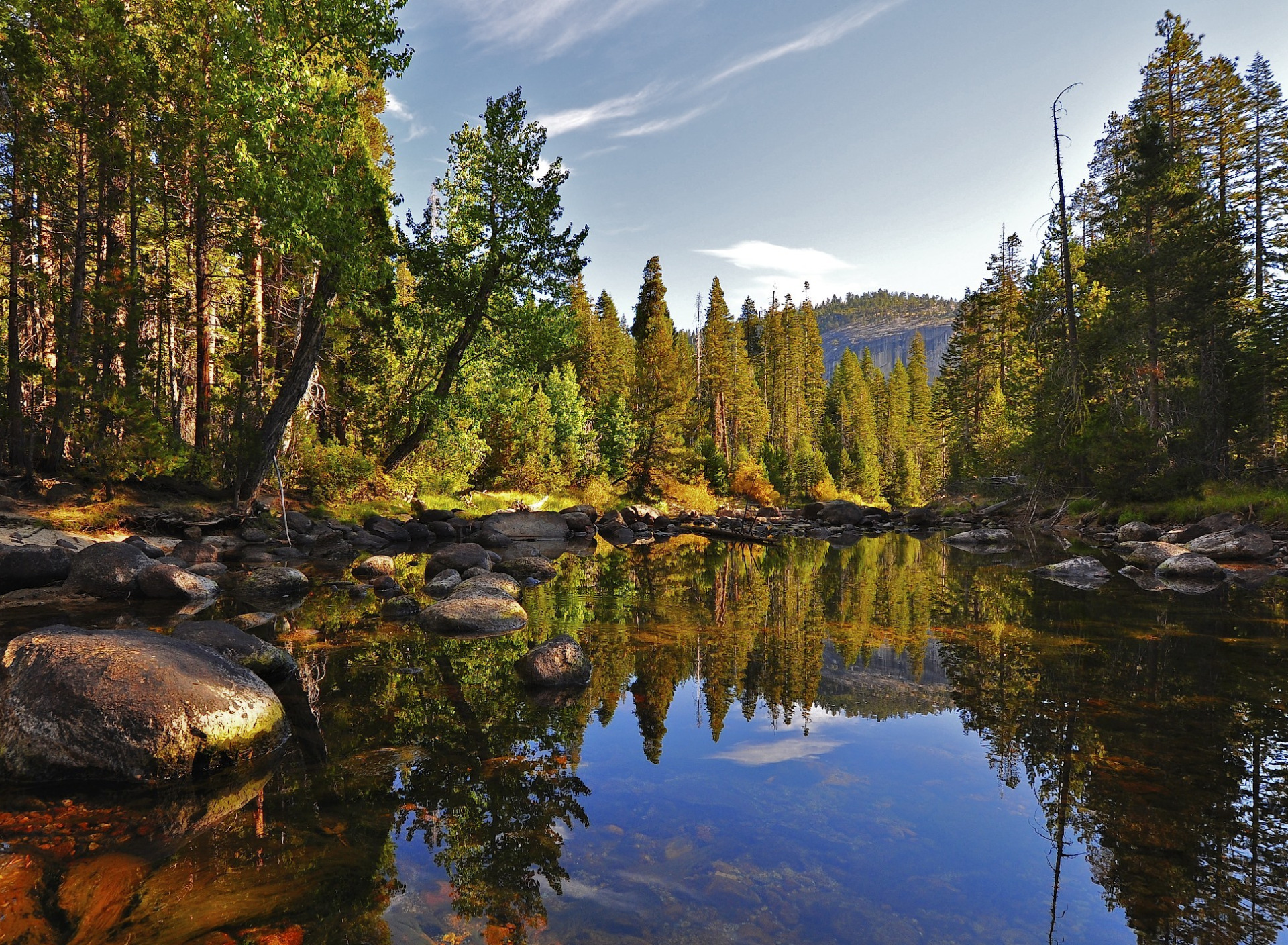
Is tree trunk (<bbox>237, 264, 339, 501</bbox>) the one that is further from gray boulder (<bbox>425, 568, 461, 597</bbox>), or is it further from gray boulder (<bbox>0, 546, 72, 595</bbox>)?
gray boulder (<bbox>425, 568, 461, 597</bbox>)

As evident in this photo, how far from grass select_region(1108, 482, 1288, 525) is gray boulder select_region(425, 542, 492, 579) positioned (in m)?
22.3

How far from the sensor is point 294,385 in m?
16.7

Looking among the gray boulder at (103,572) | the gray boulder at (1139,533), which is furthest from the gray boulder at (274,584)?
the gray boulder at (1139,533)

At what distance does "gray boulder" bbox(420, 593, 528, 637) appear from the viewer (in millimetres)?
9219

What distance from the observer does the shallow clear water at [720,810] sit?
10.3 ft

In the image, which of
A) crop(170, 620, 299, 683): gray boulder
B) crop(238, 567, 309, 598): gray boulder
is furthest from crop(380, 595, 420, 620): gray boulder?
crop(170, 620, 299, 683): gray boulder

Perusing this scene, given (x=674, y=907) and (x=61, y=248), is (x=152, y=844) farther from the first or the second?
(x=61, y=248)

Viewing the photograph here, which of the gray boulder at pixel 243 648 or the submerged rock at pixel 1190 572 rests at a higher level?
the gray boulder at pixel 243 648

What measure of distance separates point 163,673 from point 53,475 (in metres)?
16.0

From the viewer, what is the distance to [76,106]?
1505 cm

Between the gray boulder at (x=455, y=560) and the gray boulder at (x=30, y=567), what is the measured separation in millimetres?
6315

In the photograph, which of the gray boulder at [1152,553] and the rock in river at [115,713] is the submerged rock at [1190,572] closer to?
the gray boulder at [1152,553]

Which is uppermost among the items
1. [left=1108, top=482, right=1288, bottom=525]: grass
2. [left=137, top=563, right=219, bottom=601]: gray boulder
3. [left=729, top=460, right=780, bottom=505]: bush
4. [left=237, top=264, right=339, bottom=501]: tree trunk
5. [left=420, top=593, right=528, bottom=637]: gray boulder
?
[left=237, top=264, right=339, bottom=501]: tree trunk

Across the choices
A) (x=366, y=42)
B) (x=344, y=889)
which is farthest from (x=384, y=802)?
(x=366, y=42)
